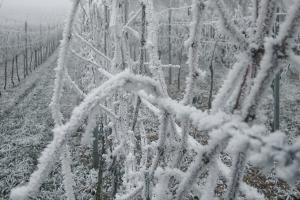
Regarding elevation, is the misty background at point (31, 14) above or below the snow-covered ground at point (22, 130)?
above

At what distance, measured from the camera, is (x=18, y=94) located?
1205 cm

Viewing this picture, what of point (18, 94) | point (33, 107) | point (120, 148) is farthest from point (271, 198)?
point (18, 94)

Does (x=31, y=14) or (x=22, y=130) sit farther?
(x=31, y=14)

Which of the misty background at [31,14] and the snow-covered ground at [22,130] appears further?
the misty background at [31,14]

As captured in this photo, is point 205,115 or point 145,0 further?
point 145,0

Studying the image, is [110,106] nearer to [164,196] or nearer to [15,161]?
[164,196]

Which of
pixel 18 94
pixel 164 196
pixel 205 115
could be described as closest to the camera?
pixel 205 115

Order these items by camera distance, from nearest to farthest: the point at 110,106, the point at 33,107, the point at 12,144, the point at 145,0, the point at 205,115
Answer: the point at 205,115 → the point at 145,0 → the point at 110,106 → the point at 12,144 → the point at 33,107

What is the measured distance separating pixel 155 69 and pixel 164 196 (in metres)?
0.47

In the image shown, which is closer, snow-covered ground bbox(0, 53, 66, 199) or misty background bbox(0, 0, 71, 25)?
snow-covered ground bbox(0, 53, 66, 199)

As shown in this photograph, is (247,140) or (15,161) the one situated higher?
(247,140)

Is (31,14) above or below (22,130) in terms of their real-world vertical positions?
above

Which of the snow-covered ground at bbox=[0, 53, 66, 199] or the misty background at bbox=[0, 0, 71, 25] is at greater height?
the misty background at bbox=[0, 0, 71, 25]

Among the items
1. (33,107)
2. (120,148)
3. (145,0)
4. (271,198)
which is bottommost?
(271,198)
